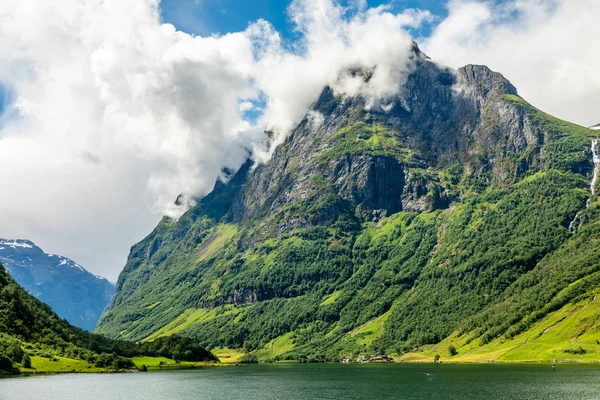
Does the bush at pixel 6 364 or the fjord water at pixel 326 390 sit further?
the bush at pixel 6 364

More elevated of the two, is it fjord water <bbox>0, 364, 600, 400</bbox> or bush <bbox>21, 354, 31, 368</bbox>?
bush <bbox>21, 354, 31, 368</bbox>

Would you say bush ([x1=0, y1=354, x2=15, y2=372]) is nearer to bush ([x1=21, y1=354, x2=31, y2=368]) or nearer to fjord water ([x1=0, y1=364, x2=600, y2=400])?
A: bush ([x1=21, y1=354, x2=31, y2=368])

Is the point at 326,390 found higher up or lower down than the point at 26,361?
lower down

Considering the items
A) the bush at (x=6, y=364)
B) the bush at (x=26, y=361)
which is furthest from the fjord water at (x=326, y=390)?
the bush at (x=26, y=361)

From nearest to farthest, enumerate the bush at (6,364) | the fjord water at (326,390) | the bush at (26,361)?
the fjord water at (326,390)
the bush at (6,364)
the bush at (26,361)

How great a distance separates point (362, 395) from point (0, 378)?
120052mm

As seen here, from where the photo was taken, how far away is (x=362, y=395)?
13538 centimetres

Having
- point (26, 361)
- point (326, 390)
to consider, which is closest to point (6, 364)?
point (26, 361)

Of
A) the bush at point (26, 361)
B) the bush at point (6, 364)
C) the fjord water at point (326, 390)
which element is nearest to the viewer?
the fjord water at point (326, 390)

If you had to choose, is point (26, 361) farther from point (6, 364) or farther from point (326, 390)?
point (326, 390)

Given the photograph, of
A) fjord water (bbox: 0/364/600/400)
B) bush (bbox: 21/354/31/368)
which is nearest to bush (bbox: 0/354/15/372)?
bush (bbox: 21/354/31/368)

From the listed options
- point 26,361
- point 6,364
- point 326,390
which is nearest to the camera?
point 326,390

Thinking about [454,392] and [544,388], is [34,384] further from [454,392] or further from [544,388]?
[544,388]

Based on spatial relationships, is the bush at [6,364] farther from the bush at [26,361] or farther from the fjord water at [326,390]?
the fjord water at [326,390]
